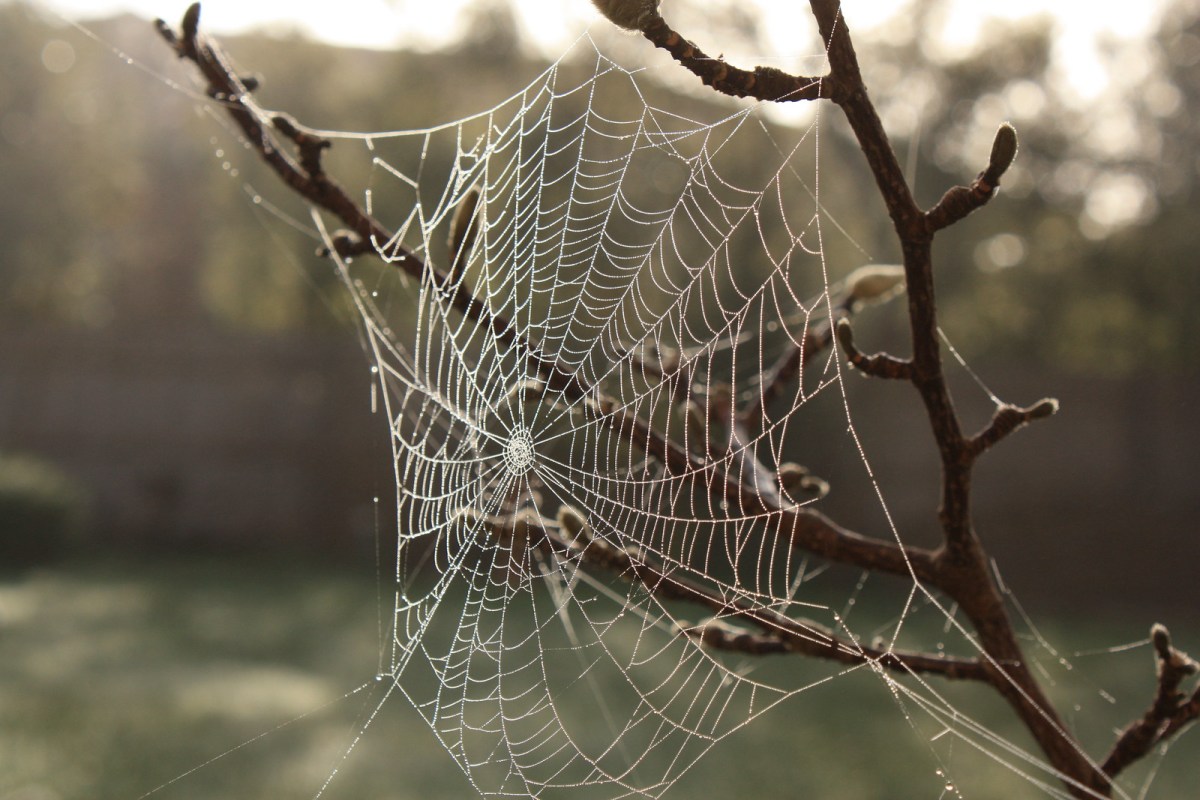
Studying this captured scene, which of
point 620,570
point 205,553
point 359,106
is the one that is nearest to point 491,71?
point 359,106

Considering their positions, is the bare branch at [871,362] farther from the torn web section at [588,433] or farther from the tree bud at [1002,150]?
the tree bud at [1002,150]

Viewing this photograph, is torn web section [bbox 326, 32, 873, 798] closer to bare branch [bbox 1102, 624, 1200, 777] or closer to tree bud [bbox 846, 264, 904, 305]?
tree bud [bbox 846, 264, 904, 305]

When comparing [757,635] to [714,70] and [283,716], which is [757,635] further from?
[283,716]

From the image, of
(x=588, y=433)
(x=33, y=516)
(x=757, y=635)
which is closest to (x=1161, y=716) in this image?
(x=757, y=635)

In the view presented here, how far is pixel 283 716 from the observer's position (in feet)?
19.2

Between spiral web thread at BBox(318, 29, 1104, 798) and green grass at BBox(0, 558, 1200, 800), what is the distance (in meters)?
0.26

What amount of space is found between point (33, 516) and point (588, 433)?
23.6 feet

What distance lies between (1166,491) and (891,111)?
5.04 metres

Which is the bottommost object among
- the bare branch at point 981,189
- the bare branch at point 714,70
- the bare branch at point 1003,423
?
the bare branch at point 1003,423

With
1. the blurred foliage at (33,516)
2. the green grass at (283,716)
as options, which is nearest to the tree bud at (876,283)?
the green grass at (283,716)

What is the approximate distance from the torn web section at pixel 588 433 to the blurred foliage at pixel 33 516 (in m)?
3.21

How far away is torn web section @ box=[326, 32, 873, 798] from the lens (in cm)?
166

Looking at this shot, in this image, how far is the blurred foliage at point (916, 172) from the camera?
39.3ft

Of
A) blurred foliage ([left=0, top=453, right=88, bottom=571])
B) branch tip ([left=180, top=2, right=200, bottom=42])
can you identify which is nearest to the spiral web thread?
branch tip ([left=180, top=2, right=200, bottom=42])
